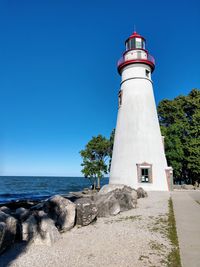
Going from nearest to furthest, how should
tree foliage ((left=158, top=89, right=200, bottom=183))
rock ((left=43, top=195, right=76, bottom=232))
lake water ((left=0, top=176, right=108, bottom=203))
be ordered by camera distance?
rock ((left=43, top=195, right=76, bottom=232)) → tree foliage ((left=158, top=89, right=200, bottom=183)) → lake water ((left=0, top=176, right=108, bottom=203))

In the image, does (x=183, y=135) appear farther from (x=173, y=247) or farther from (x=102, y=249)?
(x=102, y=249)

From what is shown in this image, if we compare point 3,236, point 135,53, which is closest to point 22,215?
point 3,236

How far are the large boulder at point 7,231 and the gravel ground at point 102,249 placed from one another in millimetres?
235

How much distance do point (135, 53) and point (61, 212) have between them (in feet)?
64.5

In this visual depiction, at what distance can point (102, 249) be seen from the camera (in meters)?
5.66

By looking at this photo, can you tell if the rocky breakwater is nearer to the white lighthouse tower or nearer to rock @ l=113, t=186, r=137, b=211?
rock @ l=113, t=186, r=137, b=211

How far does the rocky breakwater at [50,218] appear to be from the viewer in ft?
20.0

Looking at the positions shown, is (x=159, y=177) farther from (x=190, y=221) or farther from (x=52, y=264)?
(x=52, y=264)

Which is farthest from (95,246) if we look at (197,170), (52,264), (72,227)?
(197,170)

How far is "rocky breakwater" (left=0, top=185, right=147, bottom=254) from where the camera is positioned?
241 inches

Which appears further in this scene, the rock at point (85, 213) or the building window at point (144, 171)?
the building window at point (144, 171)

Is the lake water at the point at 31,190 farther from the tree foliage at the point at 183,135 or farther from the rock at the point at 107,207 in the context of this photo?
the rock at the point at 107,207

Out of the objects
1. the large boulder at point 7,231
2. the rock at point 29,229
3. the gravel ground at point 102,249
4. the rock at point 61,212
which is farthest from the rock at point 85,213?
the large boulder at point 7,231

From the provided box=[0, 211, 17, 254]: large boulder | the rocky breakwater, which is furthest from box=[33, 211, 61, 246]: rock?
box=[0, 211, 17, 254]: large boulder
